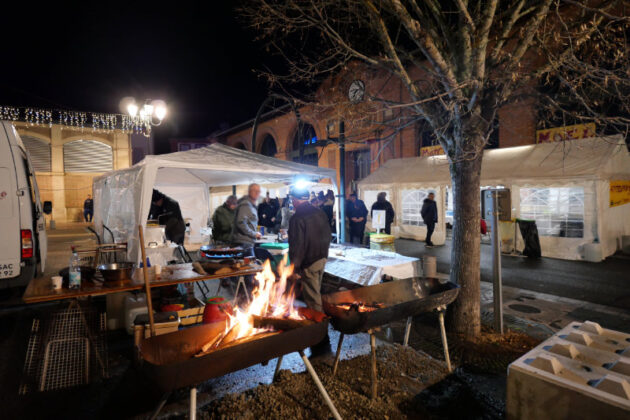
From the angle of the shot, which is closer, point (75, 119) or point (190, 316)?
point (190, 316)

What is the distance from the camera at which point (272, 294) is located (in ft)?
13.8

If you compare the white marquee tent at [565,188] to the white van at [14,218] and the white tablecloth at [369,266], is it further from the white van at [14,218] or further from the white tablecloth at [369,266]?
the white van at [14,218]

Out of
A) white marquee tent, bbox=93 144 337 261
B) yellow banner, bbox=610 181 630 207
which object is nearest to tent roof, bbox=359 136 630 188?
yellow banner, bbox=610 181 630 207

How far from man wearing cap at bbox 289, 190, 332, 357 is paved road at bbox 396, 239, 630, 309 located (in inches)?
192

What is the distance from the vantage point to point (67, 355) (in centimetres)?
418

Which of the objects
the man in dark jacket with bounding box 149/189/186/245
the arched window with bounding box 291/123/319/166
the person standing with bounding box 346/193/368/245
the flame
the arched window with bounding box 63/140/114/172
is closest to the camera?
the flame

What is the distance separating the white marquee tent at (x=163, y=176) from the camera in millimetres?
6328

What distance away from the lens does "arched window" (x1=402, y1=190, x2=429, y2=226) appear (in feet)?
45.2

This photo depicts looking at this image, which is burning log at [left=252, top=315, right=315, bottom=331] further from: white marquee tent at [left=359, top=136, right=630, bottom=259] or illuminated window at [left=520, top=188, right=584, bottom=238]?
illuminated window at [left=520, top=188, right=584, bottom=238]

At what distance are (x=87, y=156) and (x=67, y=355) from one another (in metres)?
25.5

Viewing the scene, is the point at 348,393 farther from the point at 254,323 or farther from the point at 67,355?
the point at 67,355

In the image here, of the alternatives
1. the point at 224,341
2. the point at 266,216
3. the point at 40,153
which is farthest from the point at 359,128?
the point at 40,153

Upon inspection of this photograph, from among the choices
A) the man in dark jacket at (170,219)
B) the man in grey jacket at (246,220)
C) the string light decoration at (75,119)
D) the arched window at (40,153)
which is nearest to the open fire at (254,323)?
the man in grey jacket at (246,220)

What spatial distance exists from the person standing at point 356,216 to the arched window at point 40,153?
23275 millimetres
